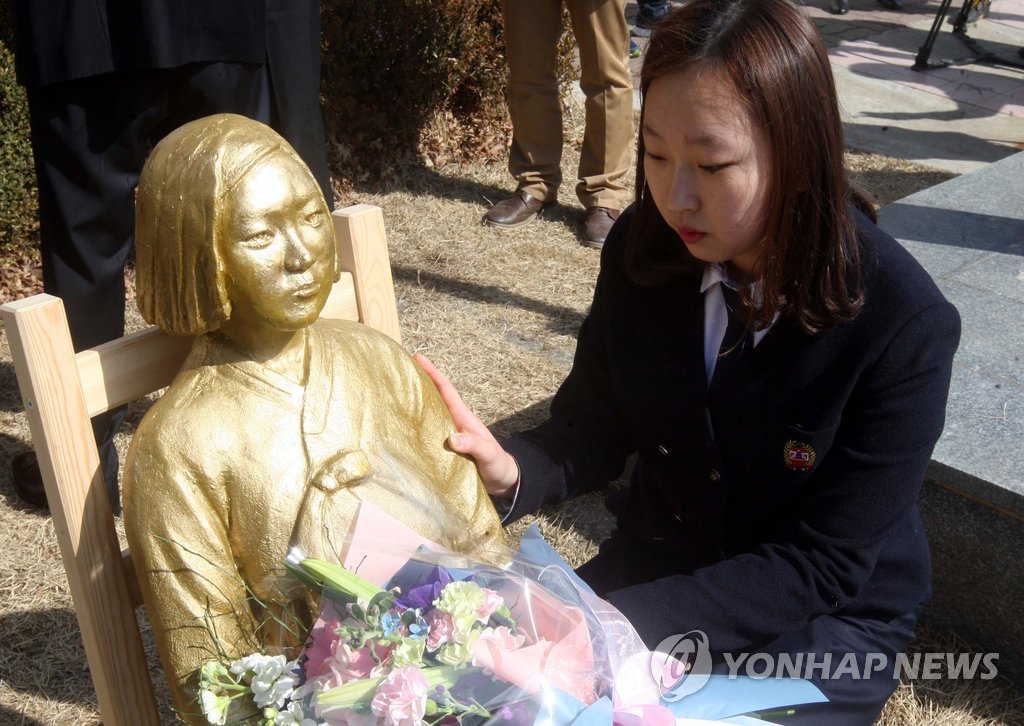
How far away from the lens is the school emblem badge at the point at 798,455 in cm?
178

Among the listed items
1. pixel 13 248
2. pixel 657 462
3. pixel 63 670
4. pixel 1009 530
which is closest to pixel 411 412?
pixel 657 462

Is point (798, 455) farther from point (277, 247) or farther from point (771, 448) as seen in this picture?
point (277, 247)

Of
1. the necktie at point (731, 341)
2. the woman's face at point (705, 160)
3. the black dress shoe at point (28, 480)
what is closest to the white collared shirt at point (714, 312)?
the necktie at point (731, 341)

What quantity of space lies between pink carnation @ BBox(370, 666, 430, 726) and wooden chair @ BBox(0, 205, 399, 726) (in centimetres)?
67

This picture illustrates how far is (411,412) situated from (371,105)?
4.18 m

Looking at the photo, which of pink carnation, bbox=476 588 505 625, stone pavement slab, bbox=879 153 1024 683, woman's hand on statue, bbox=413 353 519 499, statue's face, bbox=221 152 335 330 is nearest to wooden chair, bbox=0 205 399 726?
statue's face, bbox=221 152 335 330

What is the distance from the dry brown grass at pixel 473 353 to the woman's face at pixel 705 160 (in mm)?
1624

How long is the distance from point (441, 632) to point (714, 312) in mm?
885

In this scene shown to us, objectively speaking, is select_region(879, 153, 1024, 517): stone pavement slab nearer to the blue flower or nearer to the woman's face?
the woman's face

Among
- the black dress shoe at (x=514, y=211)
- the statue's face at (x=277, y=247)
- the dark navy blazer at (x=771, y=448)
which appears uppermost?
the statue's face at (x=277, y=247)

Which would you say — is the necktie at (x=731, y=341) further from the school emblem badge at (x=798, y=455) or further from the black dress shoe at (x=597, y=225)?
the black dress shoe at (x=597, y=225)

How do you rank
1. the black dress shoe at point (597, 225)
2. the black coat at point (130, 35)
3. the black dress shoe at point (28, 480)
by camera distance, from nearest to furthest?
the black coat at point (130, 35) < the black dress shoe at point (28, 480) < the black dress shoe at point (597, 225)

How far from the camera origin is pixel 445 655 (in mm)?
1208

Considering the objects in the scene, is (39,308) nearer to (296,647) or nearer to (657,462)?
(296,647)
